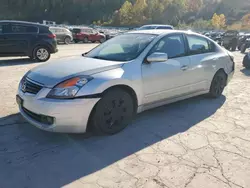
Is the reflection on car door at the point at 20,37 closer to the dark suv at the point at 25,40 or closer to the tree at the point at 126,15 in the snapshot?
the dark suv at the point at 25,40

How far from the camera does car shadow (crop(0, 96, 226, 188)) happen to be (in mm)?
2723

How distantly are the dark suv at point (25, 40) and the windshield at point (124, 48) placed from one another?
20.4 feet

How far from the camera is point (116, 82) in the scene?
3.50 meters

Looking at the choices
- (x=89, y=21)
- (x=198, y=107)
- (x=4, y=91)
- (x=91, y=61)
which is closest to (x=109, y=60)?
(x=91, y=61)

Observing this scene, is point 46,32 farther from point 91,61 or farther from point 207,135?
point 207,135

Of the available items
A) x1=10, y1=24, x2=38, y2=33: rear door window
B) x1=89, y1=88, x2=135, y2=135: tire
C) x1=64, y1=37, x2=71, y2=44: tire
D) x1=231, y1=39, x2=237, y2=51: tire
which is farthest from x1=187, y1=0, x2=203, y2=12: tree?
x1=89, y1=88, x2=135, y2=135: tire

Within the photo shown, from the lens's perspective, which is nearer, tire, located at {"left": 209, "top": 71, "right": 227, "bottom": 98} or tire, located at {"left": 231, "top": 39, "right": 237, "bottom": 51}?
tire, located at {"left": 209, "top": 71, "right": 227, "bottom": 98}

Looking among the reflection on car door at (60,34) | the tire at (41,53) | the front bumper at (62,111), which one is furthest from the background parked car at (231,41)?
the front bumper at (62,111)

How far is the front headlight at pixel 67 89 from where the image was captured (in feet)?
10.5

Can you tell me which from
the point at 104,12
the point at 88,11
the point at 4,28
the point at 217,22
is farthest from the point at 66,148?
the point at 104,12

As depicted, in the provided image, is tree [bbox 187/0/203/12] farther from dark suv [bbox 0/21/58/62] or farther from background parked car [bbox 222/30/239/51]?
dark suv [bbox 0/21/58/62]

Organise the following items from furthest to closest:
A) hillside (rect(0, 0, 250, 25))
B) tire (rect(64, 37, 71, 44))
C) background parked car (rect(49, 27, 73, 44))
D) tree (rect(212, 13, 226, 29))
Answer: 1. tree (rect(212, 13, 226, 29))
2. hillside (rect(0, 0, 250, 25))
3. tire (rect(64, 37, 71, 44))
4. background parked car (rect(49, 27, 73, 44))

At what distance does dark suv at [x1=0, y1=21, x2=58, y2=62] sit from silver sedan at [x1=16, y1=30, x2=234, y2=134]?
625cm

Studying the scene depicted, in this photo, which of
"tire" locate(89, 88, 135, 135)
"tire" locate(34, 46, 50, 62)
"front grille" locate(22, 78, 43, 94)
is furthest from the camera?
"tire" locate(34, 46, 50, 62)
